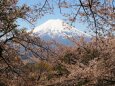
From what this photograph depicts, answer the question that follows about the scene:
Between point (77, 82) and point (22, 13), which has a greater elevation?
point (22, 13)

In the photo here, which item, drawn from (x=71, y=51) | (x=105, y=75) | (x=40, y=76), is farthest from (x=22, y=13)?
(x=71, y=51)

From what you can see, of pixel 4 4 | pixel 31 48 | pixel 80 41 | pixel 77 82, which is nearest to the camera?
pixel 4 4

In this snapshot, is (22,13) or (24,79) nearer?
(24,79)

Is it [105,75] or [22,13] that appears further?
[105,75]

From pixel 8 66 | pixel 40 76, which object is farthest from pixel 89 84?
pixel 40 76

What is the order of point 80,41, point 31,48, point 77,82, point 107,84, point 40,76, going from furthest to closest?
point 80,41 → point 40,76 → point 77,82 → point 107,84 → point 31,48

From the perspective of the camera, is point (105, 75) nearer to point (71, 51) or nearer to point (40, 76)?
point (40, 76)

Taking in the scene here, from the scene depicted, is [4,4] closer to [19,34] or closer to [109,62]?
[19,34]

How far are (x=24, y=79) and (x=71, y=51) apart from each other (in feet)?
65.1

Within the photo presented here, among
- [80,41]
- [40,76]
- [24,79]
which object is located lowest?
[40,76]

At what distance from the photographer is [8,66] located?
1461 cm

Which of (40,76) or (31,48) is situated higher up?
(31,48)

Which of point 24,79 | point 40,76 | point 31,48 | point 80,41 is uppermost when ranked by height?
point 31,48

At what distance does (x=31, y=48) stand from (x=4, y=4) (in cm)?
267
